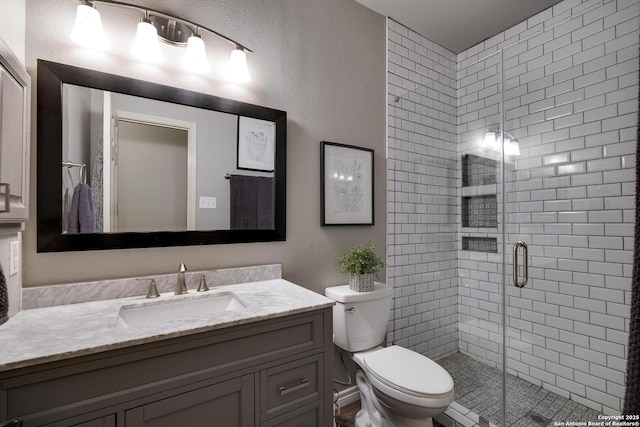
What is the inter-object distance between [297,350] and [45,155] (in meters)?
1.33

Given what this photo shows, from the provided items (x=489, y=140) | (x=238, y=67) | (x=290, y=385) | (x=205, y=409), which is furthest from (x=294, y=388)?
(x=489, y=140)

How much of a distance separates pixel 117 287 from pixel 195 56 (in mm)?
1189

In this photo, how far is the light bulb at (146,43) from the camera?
1.37 metres

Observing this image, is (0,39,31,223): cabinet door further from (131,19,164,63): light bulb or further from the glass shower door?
the glass shower door

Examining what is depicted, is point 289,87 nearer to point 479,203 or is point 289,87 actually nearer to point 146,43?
point 146,43

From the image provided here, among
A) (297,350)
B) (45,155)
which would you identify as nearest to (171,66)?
(45,155)

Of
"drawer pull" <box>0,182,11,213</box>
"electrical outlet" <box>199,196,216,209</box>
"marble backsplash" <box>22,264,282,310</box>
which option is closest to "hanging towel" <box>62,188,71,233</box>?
"marble backsplash" <box>22,264,282,310</box>

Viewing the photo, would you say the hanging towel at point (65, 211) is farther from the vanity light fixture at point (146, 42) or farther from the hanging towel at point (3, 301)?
the vanity light fixture at point (146, 42)

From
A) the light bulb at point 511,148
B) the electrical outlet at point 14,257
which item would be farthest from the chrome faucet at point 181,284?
the light bulb at point 511,148

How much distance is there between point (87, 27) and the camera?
49.4 inches

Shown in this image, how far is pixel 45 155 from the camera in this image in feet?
3.99

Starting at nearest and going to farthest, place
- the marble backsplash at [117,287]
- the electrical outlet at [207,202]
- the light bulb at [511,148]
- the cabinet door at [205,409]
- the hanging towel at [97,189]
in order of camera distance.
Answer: the cabinet door at [205,409] → the marble backsplash at [117,287] → the hanging towel at [97,189] → the electrical outlet at [207,202] → the light bulb at [511,148]

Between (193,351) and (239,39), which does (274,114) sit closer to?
(239,39)

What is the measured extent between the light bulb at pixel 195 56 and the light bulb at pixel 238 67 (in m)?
0.15
